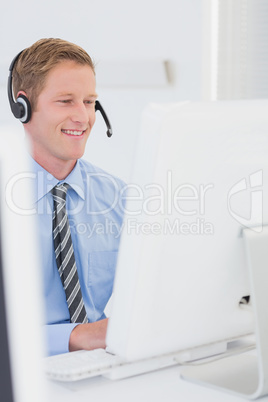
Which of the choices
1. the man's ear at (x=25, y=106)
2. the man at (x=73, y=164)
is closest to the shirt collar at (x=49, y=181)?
the man at (x=73, y=164)

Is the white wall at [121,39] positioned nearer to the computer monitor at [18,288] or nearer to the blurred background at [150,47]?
the blurred background at [150,47]

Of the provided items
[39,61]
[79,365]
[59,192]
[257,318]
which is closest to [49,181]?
[59,192]

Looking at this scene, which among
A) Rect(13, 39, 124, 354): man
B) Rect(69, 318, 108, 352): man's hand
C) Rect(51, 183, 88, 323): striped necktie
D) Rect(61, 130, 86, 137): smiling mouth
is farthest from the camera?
Rect(61, 130, 86, 137): smiling mouth

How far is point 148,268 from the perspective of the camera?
3.19ft

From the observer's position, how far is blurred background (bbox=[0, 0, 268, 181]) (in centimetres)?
301

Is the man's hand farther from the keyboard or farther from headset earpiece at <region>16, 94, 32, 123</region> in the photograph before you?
headset earpiece at <region>16, 94, 32, 123</region>

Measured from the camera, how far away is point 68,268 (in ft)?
5.26

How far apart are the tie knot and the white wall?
1.51m

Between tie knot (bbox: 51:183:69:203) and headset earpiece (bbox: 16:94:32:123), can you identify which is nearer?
tie knot (bbox: 51:183:69:203)

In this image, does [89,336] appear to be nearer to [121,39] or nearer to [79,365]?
[79,365]

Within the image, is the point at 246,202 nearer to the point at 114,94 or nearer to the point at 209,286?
the point at 209,286

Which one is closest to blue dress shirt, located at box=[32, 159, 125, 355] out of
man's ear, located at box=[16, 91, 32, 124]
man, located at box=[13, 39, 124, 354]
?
man, located at box=[13, 39, 124, 354]

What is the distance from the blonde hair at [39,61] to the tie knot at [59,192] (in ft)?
0.94

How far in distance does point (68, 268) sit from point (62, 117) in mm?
490
